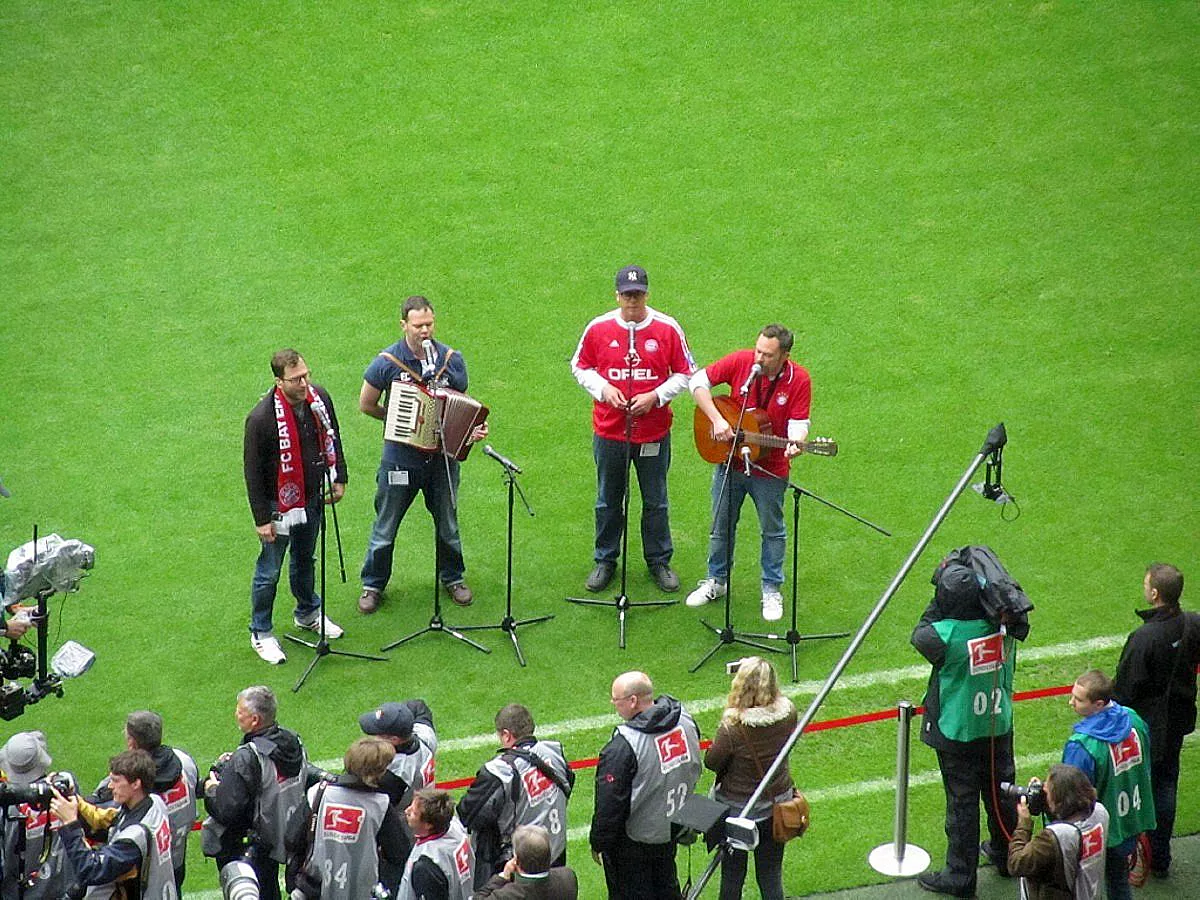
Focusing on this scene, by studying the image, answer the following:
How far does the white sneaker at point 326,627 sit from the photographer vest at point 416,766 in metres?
3.11

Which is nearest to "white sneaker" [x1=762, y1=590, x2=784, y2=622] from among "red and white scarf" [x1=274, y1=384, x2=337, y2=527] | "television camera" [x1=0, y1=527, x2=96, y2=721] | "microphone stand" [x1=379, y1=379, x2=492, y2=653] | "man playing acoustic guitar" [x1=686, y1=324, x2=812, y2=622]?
"man playing acoustic guitar" [x1=686, y1=324, x2=812, y2=622]

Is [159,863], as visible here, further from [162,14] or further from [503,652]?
[162,14]

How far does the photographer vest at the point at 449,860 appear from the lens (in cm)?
744

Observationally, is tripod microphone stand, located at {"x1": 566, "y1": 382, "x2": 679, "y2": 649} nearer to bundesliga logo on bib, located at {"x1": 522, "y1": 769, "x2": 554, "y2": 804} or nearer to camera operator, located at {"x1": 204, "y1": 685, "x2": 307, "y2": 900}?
bundesliga logo on bib, located at {"x1": 522, "y1": 769, "x2": 554, "y2": 804}

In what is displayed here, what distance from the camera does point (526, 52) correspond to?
58.7 feet

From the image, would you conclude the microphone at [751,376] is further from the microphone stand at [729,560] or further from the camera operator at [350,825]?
the camera operator at [350,825]

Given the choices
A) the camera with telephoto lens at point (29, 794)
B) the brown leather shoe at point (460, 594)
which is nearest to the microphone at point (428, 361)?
the brown leather shoe at point (460, 594)

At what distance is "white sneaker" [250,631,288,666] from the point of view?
36.8 feet

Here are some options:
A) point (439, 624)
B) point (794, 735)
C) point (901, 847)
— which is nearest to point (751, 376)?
point (439, 624)

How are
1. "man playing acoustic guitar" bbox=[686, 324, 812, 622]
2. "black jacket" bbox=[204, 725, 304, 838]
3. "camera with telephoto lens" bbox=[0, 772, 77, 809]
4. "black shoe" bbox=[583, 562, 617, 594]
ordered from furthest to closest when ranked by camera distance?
"black shoe" bbox=[583, 562, 617, 594] → "man playing acoustic guitar" bbox=[686, 324, 812, 622] → "black jacket" bbox=[204, 725, 304, 838] → "camera with telephoto lens" bbox=[0, 772, 77, 809]

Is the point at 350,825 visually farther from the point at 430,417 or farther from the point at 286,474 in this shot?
the point at 430,417

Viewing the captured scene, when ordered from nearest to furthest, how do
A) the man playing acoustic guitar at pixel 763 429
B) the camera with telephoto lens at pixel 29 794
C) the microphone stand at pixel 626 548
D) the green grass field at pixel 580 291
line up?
the camera with telephoto lens at pixel 29 794 < the man playing acoustic guitar at pixel 763 429 < the green grass field at pixel 580 291 < the microphone stand at pixel 626 548

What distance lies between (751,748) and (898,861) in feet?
5.38

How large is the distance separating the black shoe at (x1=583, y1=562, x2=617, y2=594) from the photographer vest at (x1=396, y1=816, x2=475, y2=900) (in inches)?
175
